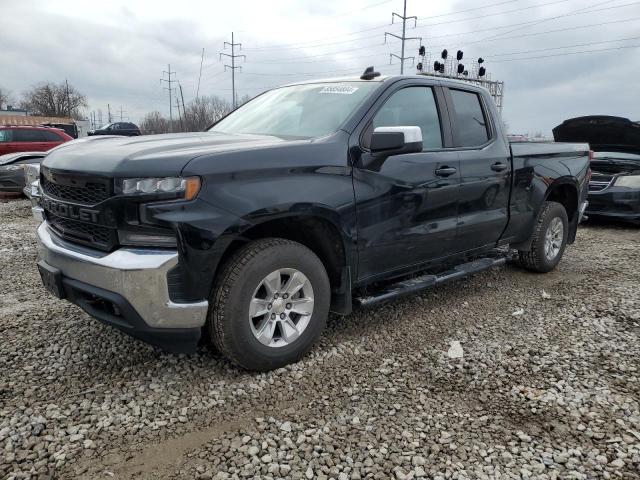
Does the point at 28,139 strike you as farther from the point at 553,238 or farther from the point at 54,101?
the point at 54,101

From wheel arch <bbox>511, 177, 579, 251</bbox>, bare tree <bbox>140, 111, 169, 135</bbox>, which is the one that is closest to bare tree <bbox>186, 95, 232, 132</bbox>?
bare tree <bbox>140, 111, 169, 135</bbox>

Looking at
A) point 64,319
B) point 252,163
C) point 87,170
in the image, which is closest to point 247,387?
point 252,163

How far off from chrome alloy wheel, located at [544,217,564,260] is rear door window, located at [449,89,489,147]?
5.08 feet

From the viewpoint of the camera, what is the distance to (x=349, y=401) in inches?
113

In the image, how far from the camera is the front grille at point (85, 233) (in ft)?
8.90

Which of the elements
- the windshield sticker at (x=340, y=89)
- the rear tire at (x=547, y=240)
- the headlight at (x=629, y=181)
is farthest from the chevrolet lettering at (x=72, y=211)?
the headlight at (x=629, y=181)

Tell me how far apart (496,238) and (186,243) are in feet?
10.2

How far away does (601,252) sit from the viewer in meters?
6.70

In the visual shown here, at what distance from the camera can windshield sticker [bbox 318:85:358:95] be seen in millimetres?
3715

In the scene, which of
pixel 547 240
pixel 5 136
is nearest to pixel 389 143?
pixel 547 240

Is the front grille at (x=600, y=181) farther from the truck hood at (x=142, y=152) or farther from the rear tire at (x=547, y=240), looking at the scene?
the truck hood at (x=142, y=152)

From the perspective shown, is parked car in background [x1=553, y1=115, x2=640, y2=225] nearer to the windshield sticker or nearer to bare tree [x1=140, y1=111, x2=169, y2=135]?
the windshield sticker

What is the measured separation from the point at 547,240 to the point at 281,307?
3586 millimetres

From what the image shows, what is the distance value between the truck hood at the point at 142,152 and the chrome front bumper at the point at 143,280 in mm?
428
